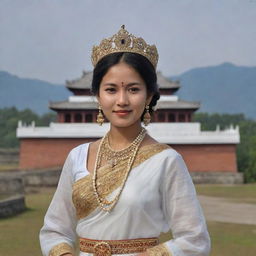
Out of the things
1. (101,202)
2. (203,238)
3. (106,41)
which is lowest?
(203,238)

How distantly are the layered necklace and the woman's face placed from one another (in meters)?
0.12

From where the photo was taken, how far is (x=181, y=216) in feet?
7.19

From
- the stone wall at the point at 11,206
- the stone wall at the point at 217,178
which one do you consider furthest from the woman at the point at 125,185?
the stone wall at the point at 217,178

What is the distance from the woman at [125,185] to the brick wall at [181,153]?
23.0m

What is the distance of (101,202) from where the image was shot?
226 centimetres

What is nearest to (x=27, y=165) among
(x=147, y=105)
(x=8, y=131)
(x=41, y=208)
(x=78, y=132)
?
(x=78, y=132)

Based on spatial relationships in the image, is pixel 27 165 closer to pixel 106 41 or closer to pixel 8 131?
pixel 106 41

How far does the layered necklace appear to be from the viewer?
224cm

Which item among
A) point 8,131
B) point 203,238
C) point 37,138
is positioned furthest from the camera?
point 8,131

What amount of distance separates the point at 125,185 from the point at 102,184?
13 centimetres

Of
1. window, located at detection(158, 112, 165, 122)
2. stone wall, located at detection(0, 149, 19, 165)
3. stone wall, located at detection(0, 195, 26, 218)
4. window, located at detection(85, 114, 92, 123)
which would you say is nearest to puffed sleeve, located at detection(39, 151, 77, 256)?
stone wall, located at detection(0, 195, 26, 218)

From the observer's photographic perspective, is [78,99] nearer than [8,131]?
Yes

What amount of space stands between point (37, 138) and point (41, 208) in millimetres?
12209

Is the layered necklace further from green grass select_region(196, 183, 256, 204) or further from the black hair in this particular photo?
green grass select_region(196, 183, 256, 204)
